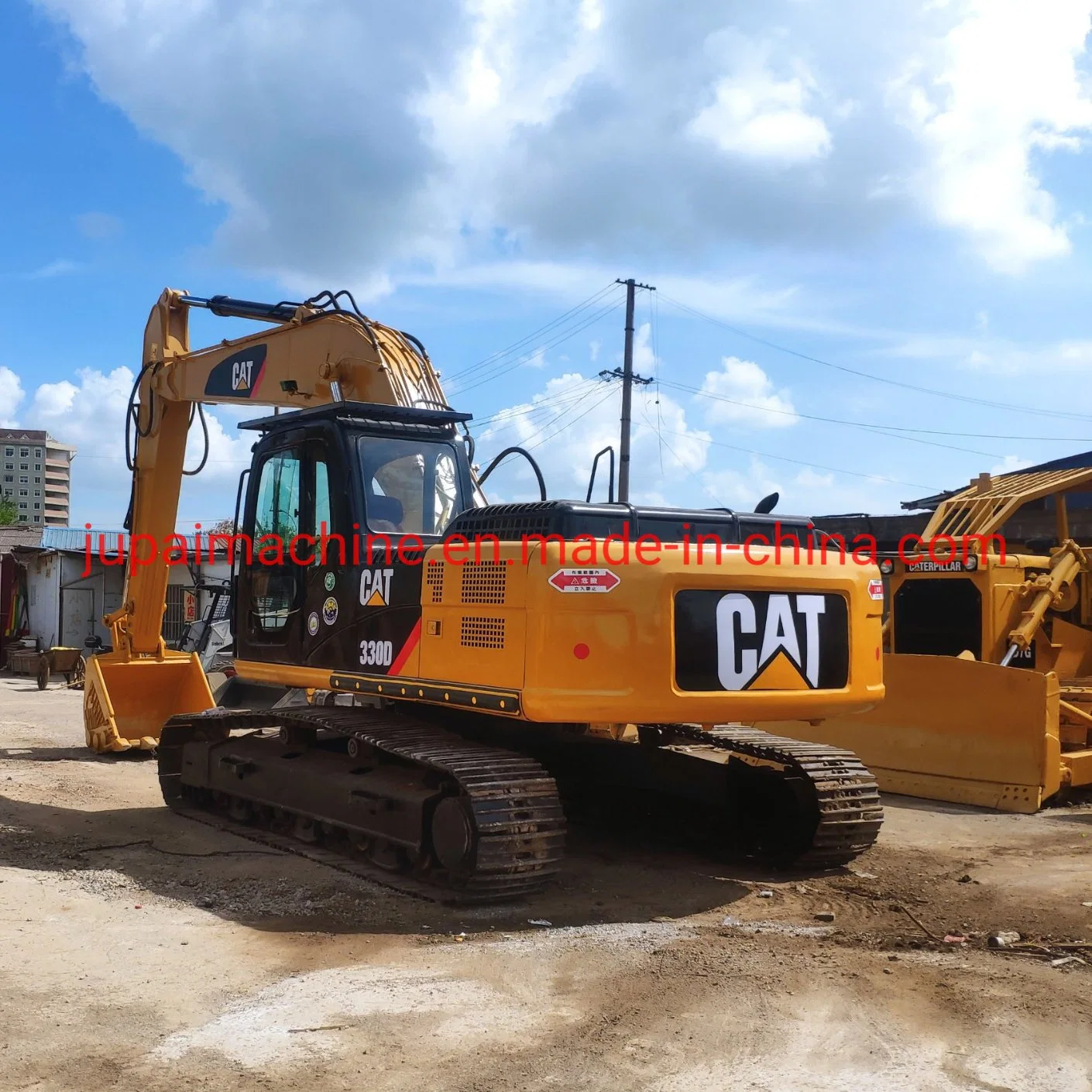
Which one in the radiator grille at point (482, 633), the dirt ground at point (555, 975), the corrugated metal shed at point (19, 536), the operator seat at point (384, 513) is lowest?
the dirt ground at point (555, 975)

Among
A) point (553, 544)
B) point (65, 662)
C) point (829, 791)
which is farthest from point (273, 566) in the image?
point (65, 662)

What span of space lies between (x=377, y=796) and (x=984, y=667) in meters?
5.03

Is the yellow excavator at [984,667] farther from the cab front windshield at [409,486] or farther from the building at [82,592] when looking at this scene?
the building at [82,592]

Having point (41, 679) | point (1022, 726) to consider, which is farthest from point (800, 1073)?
point (41, 679)

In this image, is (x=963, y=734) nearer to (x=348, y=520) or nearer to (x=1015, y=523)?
(x=348, y=520)

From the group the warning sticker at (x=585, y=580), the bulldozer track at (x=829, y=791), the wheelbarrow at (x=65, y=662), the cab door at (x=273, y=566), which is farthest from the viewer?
the wheelbarrow at (x=65, y=662)

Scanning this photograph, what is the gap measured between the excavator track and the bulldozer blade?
3.45m

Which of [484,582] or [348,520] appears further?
[348,520]

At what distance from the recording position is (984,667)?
9.47m

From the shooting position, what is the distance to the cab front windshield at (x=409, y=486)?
723 centimetres

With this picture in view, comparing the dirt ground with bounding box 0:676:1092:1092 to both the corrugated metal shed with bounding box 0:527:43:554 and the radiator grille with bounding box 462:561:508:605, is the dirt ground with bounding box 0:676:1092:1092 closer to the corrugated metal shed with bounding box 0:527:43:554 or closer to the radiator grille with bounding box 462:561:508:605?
the radiator grille with bounding box 462:561:508:605

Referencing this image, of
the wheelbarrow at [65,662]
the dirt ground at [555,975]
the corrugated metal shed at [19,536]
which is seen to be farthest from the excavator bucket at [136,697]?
the corrugated metal shed at [19,536]

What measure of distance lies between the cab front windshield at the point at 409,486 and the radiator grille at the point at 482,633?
3.89 ft

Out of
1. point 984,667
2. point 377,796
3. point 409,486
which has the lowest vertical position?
point 377,796
